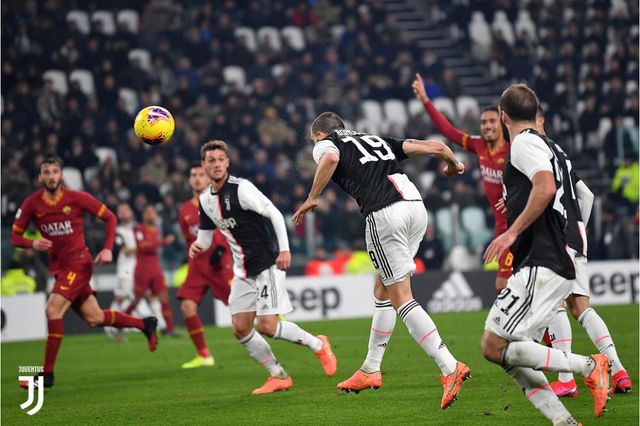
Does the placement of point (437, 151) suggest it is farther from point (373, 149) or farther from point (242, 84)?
point (242, 84)

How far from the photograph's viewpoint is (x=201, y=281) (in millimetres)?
13094

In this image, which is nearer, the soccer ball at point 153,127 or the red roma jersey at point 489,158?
the soccer ball at point 153,127

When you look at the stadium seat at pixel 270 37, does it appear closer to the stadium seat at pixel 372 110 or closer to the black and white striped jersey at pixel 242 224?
the stadium seat at pixel 372 110

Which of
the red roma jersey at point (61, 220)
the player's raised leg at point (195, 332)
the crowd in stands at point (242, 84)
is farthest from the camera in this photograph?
the crowd in stands at point (242, 84)

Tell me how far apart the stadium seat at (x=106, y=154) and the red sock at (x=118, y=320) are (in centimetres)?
969

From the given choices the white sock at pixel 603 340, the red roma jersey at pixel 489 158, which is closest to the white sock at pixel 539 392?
the white sock at pixel 603 340

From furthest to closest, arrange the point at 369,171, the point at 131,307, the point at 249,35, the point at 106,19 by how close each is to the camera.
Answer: the point at 249,35, the point at 106,19, the point at 131,307, the point at 369,171

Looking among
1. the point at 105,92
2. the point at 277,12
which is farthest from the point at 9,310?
the point at 277,12

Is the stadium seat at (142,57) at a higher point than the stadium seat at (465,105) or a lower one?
higher

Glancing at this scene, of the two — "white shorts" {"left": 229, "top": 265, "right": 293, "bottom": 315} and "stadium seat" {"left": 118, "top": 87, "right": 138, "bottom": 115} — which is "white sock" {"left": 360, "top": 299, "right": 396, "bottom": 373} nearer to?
"white shorts" {"left": 229, "top": 265, "right": 293, "bottom": 315}

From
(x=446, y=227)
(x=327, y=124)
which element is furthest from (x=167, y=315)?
(x=327, y=124)

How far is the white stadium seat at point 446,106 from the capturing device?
24.9 metres

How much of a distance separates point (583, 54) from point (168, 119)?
1897 cm

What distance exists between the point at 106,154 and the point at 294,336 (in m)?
12.5
